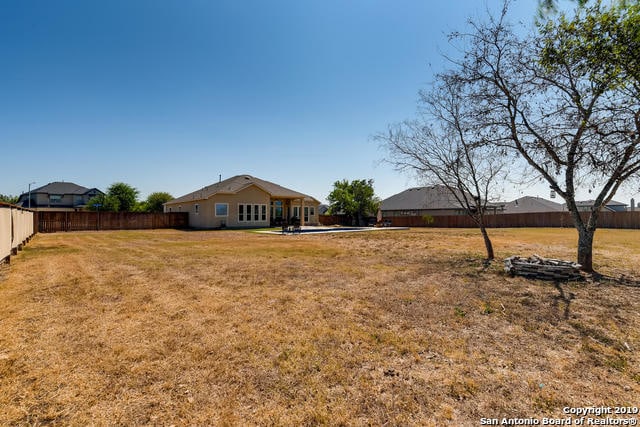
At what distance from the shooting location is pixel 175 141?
821 inches

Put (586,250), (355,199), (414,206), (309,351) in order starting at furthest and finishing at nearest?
(414,206) → (355,199) → (586,250) → (309,351)

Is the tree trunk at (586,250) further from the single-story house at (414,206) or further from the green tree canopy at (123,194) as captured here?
the green tree canopy at (123,194)

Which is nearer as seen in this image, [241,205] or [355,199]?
[241,205]

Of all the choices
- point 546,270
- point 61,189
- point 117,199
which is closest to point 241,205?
point 546,270

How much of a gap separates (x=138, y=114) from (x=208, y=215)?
9.63 metres

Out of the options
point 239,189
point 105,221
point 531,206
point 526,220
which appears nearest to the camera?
point 105,221

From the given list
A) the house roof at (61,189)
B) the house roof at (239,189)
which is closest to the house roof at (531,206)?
the house roof at (239,189)

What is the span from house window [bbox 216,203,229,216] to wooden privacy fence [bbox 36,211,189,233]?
15.9ft

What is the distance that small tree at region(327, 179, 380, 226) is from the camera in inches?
1350

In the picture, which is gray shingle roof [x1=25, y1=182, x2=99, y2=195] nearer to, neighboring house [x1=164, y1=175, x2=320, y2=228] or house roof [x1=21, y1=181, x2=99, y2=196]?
house roof [x1=21, y1=181, x2=99, y2=196]

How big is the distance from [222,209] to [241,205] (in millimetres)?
1721

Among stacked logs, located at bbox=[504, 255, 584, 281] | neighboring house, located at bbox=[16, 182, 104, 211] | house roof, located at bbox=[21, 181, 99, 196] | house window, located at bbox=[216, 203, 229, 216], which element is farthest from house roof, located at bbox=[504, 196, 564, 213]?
house roof, located at bbox=[21, 181, 99, 196]

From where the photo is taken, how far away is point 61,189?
45969 mm

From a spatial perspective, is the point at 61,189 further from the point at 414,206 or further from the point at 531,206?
the point at 531,206
